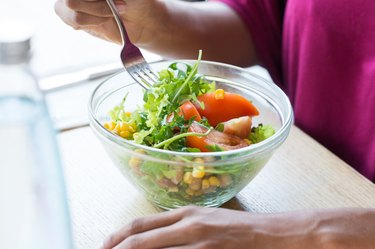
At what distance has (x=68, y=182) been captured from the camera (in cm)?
89

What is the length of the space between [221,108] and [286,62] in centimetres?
45

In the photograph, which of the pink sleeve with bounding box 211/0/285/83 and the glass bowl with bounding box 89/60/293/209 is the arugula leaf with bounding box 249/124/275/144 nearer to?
the glass bowl with bounding box 89/60/293/209

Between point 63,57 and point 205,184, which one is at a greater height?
point 205,184

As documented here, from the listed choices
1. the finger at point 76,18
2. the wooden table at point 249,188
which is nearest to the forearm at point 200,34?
the finger at point 76,18

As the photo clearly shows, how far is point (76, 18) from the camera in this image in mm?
991

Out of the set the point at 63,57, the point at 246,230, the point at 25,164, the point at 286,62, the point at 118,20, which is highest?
the point at 25,164

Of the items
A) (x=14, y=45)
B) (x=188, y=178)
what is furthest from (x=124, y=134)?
(x=14, y=45)

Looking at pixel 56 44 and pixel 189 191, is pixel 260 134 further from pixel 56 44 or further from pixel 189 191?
pixel 56 44

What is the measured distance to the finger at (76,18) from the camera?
99 centimetres

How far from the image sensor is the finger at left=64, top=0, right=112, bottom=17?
957 mm

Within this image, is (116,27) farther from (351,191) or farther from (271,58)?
(351,191)

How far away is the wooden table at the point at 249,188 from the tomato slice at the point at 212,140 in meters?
0.10

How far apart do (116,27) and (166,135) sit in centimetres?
34

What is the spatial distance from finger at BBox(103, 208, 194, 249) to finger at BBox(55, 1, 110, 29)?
15.9 inches
